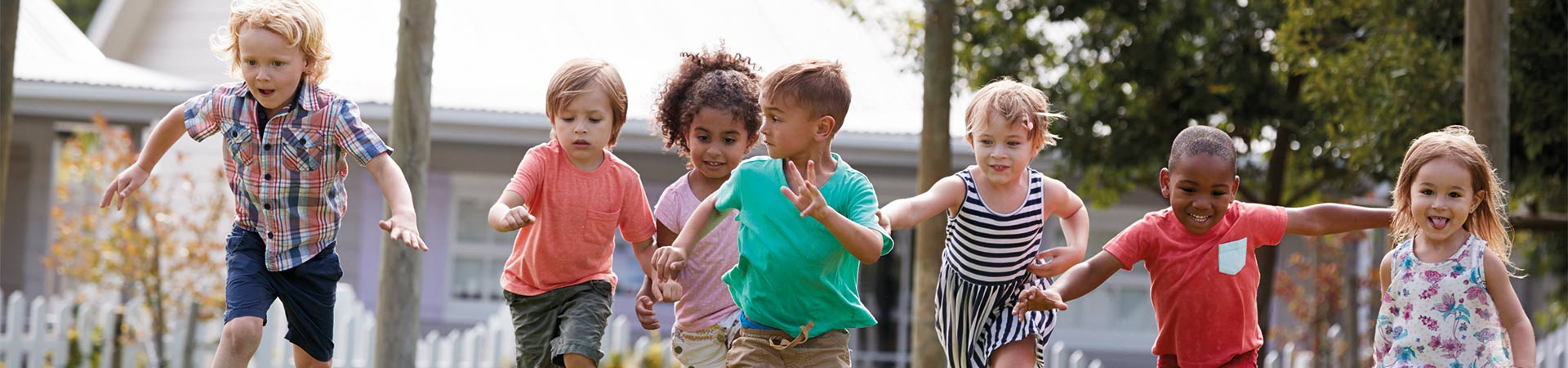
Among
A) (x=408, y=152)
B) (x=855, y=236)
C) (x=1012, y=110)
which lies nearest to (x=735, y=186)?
(x=855, y=236)

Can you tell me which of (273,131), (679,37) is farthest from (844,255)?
(679,37)

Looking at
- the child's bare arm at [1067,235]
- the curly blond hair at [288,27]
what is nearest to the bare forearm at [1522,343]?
the child's bare arm at [1067,235]

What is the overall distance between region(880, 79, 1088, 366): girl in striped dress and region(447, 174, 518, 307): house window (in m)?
9.01

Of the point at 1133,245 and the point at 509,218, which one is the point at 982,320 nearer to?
the point at 1133,245

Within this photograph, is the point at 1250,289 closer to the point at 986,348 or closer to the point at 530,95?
the point at 986,348

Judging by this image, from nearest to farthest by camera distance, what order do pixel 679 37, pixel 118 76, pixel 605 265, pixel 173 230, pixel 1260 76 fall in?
pixel 605 265 < pixel 1260 76 < pixel 173 230 < pixel 118 76 < pixel 679 37

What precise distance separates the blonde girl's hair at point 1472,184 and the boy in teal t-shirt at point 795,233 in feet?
5.50

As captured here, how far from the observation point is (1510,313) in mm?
4094

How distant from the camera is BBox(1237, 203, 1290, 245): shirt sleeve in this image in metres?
4.39

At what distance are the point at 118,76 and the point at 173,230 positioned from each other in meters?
1.90

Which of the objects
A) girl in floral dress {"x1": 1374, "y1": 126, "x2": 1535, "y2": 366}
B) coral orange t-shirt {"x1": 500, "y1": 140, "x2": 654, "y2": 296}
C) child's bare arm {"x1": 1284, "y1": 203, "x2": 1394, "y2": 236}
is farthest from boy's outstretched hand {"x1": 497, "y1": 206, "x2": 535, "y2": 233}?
girl in floral dress {"x1": 1374, "y1": 126, "x2": 1535, "y2": 366}

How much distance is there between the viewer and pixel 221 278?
424 inches

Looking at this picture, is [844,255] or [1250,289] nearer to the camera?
[844,255]

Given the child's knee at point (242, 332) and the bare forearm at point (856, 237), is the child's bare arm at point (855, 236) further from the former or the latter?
the child's knee at point (242, 332)
